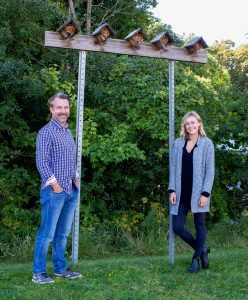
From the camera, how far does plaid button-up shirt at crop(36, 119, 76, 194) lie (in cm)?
473

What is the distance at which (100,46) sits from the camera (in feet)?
19.3

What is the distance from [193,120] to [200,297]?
194 cm

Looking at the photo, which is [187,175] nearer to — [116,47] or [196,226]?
[196,226]

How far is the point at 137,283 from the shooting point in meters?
5.01

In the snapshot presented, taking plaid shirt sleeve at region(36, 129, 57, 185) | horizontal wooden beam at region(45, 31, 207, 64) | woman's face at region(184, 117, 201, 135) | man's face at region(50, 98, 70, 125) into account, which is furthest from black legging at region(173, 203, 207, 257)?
horizontal wooden beam at region(45, 31, 207, 64)

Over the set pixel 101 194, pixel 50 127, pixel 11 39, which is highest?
pixel 11 39

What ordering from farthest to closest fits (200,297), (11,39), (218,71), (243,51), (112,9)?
(243,51) → (112,9) → (218,71) → (11,39) → (200,297)

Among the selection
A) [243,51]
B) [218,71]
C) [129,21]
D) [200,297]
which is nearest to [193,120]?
[200,297]

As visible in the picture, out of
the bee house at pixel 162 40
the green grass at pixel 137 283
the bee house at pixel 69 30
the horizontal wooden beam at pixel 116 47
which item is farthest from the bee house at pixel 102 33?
the green grass at pixel 137 283

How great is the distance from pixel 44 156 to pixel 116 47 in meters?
1.91

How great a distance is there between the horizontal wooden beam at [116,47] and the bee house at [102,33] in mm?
51

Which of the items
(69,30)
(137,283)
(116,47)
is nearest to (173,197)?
(137,283)

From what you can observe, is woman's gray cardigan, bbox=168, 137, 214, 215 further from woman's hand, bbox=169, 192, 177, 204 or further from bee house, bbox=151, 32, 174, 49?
bee house, bbox=151, 32, 174, 49

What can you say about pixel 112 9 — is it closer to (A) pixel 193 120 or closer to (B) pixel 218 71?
(B) pixel 218 71
